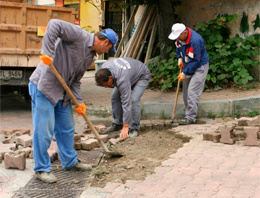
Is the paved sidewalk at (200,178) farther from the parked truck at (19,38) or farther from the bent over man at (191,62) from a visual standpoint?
the parked truck at (19,38)

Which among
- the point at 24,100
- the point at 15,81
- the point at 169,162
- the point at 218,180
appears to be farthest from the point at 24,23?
the point at 218,180

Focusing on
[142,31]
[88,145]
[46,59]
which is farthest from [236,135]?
[142,31]

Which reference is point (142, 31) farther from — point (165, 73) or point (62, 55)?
point (62, 55)

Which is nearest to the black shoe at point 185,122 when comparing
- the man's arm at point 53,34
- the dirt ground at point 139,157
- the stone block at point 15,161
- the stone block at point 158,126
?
the stone block at point 158,126

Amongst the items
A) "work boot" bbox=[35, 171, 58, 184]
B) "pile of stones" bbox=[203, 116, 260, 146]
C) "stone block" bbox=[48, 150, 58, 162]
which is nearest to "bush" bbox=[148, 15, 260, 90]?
"pile of stones" bbox=[203, 116, 260, 146]

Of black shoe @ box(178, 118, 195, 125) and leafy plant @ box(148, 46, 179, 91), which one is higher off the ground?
leafy plant @ box(148, 46, 179, 91)

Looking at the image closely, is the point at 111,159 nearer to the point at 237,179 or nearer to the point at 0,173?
the point at 0,173

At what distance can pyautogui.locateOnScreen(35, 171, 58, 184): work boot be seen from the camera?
432 centimetres

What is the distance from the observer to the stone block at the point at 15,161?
4723 millimetres

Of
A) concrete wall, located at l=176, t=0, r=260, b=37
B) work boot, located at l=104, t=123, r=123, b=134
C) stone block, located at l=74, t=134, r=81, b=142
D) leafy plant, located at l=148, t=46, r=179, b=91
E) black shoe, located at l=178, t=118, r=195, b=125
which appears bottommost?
work boot, located at l=104, t=123, r=123, b=134

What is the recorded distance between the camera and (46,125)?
429 centimetres

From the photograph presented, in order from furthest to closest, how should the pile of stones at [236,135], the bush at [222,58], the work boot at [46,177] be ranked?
the bush at [222,58], the pile of stones at [236,135], the work boot at [46,177]

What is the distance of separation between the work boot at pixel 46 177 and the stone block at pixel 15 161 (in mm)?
414

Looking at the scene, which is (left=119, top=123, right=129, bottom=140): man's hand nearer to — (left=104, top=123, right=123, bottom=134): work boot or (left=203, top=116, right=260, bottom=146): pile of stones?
(left=104, top=123, right=123, bottom=134): work boot
